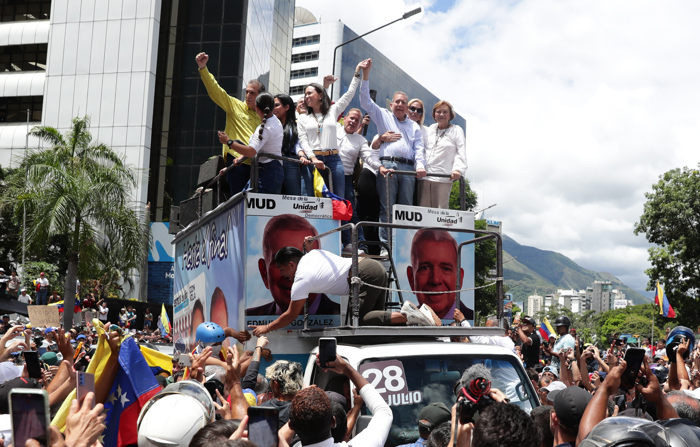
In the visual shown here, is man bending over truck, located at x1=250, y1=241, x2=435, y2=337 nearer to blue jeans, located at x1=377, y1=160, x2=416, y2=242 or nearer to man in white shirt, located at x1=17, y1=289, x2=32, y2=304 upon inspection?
blue jeans, located at x1=377, y1=160, x2=416, y2=242

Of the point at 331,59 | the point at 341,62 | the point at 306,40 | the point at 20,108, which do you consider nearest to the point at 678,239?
the point at 20,108

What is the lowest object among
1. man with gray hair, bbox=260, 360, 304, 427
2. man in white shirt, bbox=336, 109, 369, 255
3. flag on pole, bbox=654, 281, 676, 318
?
man with gray hair, bbox=260, 360, 304, 427

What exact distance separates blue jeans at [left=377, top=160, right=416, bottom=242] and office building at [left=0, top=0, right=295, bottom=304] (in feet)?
107

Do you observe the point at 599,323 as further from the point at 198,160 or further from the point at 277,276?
the point at 277,276

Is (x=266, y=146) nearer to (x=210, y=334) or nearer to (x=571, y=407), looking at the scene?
(x=210, y=334)

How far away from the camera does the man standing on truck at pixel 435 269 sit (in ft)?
22.3

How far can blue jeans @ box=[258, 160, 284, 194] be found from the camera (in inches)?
264

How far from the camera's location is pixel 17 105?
145ft

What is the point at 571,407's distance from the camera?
328cm

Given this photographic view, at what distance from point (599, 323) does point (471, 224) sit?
13657cm

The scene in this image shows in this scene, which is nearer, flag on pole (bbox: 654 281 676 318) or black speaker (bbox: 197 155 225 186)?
black speaker (bbox: 197 155 225 186)

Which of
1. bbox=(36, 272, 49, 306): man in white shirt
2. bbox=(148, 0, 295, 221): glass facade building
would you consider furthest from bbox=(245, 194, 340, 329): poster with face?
bbox=(148, 0, 295, 221): glass facade building

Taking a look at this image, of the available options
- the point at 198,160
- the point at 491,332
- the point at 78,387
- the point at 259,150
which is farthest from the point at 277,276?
the point at 198,160

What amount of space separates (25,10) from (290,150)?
44932 mm
